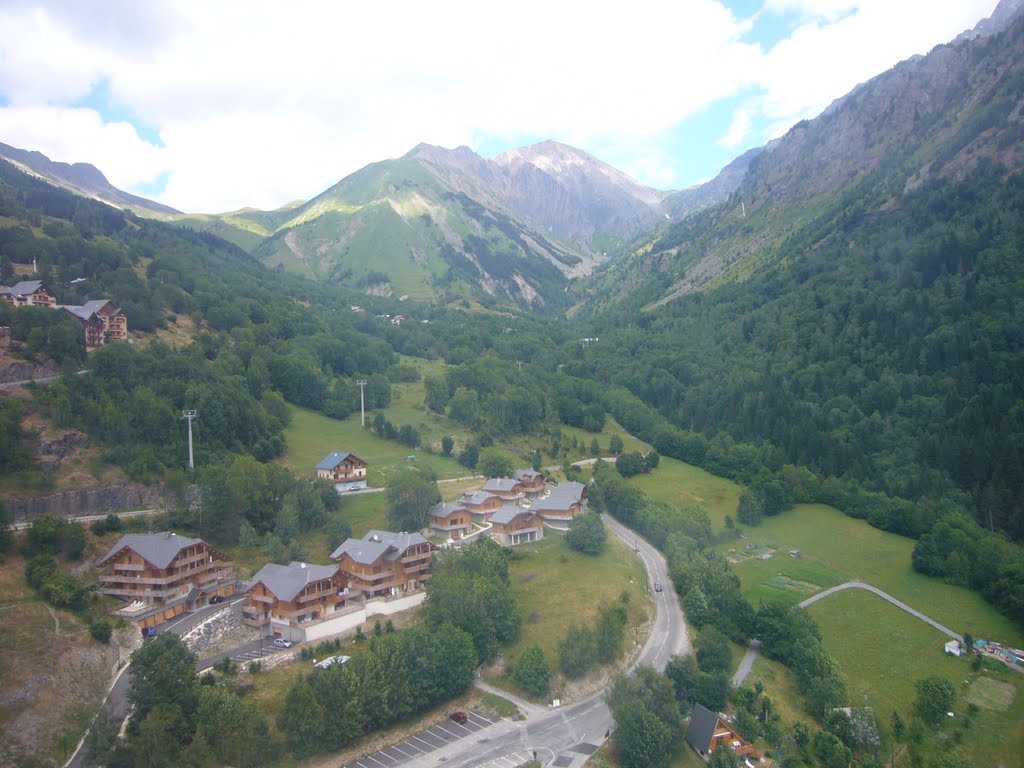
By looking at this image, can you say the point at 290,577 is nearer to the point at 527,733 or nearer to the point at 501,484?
the point at 527,733

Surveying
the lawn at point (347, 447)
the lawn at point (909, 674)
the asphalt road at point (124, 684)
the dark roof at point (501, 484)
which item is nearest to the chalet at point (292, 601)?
the asphalt road at point (124, 684)

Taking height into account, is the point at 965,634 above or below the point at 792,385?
below

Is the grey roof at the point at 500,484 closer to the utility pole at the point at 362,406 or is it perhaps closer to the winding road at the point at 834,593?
the utility pole at the point at 362,406

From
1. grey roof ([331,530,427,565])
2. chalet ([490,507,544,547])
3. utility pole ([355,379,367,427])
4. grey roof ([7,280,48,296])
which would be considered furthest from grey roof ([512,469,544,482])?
grey roof ([7,280,48,296])

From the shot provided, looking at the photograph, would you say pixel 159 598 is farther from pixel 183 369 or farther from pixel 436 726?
pixel 183 369

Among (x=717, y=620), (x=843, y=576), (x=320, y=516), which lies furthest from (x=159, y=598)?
(x=843, y=576)

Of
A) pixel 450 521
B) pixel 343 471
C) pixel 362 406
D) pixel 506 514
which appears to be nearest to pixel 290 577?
pixel 450 521
